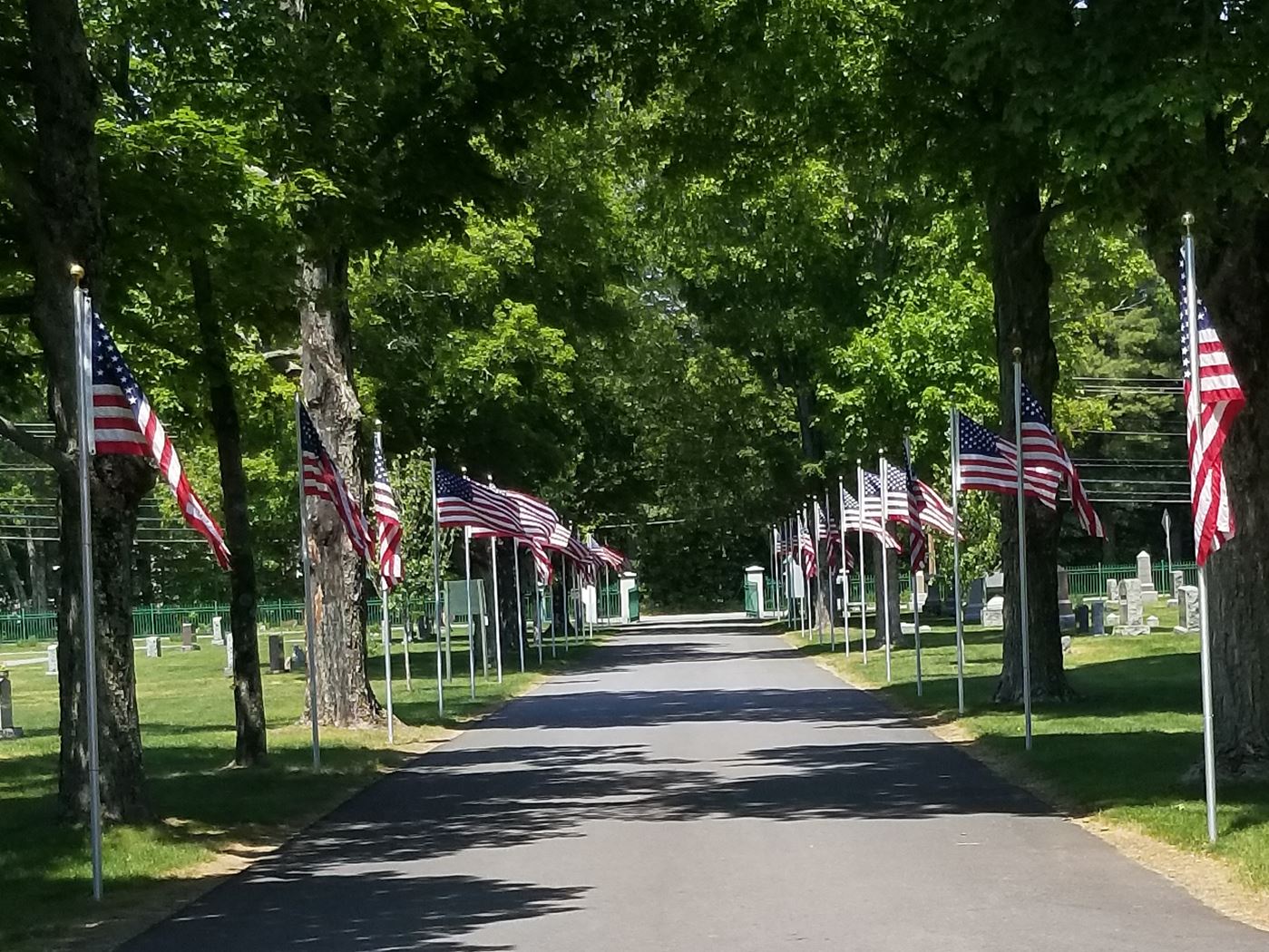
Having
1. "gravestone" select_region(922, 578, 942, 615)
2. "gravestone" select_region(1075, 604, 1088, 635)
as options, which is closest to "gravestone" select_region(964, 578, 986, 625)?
"gravestone" select_region(922, 578, 942, 615)

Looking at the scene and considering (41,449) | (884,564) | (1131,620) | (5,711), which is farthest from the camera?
(1131,620)

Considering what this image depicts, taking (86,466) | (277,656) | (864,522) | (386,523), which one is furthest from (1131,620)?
(86,466)

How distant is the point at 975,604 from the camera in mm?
68375

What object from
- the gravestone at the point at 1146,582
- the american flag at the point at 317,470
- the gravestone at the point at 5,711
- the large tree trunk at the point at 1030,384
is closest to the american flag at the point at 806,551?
the gravestone at the point at 1146,582

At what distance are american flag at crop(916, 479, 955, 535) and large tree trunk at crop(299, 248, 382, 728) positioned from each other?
8113mm

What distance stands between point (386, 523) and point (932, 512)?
10165 millimetres

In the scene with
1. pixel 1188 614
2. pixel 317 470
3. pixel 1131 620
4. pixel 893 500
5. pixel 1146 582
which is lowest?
pixel 1131 620

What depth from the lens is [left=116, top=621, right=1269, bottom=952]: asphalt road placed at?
10195mm

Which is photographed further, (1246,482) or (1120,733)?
(1120,733)

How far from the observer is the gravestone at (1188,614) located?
1745 inches

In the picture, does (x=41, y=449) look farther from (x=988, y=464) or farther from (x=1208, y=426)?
(x=988, y=464)

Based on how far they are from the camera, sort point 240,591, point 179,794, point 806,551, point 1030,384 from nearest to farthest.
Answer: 1. point 179,794
2. point 240,591
3. point 1030,384
4. point 806,551

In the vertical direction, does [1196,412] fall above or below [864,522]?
above

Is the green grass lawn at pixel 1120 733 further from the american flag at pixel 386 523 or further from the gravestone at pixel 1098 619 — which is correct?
the american flag at pixel 386 523
